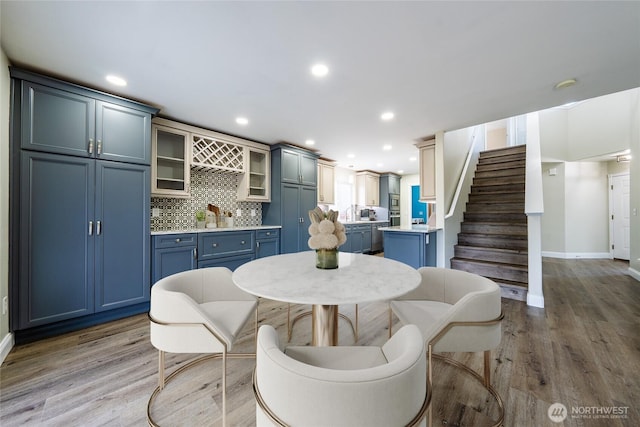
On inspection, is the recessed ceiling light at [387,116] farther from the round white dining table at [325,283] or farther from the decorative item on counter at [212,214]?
the decorative item on counter at [212,214]

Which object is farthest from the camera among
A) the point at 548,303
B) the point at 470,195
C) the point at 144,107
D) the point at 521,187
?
the point at 470,195

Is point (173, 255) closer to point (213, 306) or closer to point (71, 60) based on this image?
point (213, 306)

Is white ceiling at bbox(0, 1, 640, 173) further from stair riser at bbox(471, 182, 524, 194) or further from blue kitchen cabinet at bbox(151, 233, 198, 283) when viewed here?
stair riser at bbox(471, 182, 524, 194)

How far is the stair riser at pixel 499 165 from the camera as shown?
4747 millimetres

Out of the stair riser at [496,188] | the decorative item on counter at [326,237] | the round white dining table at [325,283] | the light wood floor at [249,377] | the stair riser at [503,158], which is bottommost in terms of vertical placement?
the light wood floor at [249,377]

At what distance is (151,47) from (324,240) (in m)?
1.92

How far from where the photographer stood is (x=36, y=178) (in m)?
2.08

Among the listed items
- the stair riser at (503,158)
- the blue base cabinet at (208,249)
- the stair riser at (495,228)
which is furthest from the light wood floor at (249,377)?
the stair riser at (503,158)

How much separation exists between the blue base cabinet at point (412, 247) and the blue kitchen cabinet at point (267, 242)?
1.84 meters

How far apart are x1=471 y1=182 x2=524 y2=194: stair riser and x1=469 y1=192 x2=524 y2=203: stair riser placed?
95mm

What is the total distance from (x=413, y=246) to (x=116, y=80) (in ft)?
13.0

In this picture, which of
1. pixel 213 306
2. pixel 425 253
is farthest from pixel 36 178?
pixel 425 253

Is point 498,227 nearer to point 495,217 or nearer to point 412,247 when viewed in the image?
point 495,217

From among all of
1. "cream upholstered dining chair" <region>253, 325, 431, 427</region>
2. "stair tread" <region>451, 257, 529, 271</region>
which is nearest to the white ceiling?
"cream upholstered dining chair" <region>253, 325, 431, 427</region>
